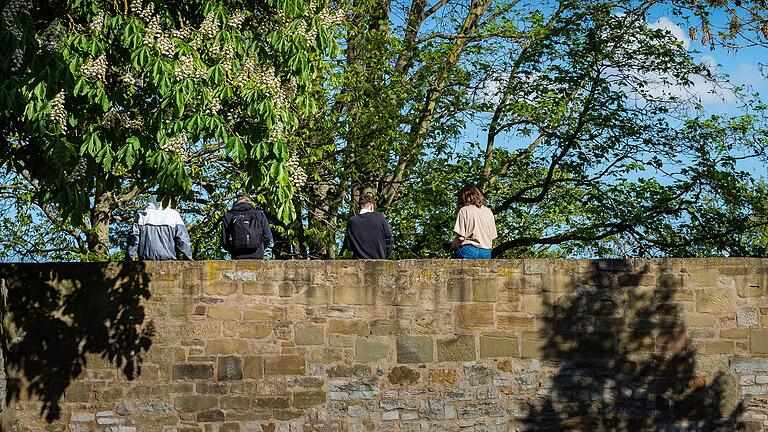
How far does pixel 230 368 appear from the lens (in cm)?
946

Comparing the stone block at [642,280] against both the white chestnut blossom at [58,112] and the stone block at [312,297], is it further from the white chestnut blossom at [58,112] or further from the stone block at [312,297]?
the white chestnut blossom at [58,112]

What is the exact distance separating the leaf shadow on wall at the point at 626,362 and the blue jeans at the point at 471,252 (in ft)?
2.44

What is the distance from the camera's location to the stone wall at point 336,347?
9.42m

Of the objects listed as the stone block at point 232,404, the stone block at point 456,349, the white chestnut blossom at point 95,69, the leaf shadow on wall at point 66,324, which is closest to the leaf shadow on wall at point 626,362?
the stone block at point 456,349

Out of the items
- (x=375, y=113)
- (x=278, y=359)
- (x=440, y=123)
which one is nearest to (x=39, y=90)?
(x=278, y=359)

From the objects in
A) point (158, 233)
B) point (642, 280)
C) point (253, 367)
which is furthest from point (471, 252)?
point (158, 233)

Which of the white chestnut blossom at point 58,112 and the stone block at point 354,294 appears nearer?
the white chestnut blossom at point 58,112

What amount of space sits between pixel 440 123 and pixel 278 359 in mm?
7702

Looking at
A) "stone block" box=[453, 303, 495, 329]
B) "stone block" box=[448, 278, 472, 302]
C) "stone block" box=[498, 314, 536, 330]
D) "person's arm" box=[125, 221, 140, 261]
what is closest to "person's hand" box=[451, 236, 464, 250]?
"stone block" box=[448, 278, 472, 302]

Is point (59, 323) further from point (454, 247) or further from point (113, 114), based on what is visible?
point (454, 247)

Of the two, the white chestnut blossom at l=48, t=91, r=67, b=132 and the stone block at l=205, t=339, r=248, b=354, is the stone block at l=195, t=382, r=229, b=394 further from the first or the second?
the white chestnut blossom at l=48, t=91, r=67, b=132

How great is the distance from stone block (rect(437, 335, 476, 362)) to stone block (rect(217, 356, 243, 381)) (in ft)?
5.79

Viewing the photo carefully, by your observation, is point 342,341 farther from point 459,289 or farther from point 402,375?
point 459,289

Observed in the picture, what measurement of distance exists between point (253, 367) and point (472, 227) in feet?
7.65
